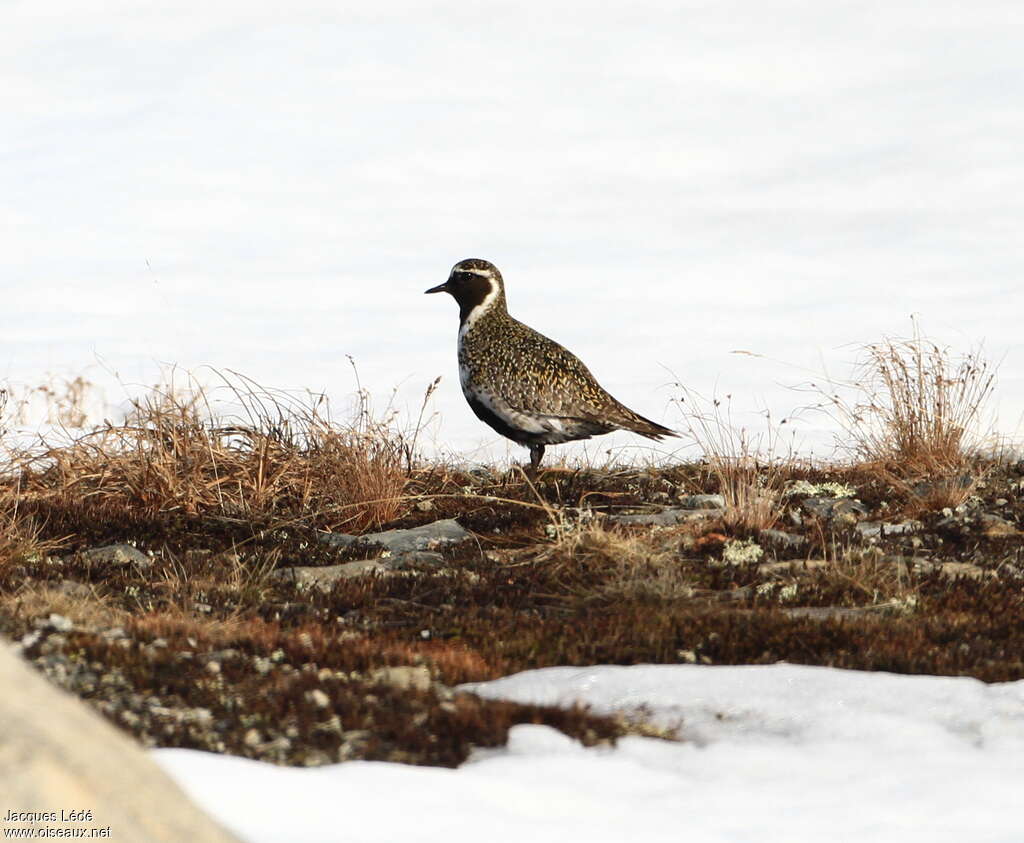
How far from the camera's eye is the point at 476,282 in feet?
45.4

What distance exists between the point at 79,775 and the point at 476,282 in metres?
11.5

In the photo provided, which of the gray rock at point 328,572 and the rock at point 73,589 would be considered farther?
the gray rock at point 328,572

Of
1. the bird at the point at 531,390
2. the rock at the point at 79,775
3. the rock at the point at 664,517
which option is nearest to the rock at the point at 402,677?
the rock at the point at 79,775

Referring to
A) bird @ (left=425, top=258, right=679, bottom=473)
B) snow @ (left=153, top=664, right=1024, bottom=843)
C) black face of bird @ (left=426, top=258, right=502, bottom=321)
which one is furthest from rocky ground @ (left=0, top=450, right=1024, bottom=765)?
black face of bird @ (left=426, top=258, right=502, bottom=321)

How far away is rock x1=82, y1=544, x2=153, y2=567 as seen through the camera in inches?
372

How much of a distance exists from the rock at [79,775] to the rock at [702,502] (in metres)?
8.93

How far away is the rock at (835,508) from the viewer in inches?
430

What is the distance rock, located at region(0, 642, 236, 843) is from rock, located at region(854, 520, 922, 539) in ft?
26.1

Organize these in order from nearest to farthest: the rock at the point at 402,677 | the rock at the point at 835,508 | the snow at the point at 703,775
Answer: the snow at the point at 703,775
the rock at the point at 402,677
the rock at the point at 835,508

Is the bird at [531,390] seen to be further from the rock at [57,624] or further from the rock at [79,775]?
the rock at [79,775]

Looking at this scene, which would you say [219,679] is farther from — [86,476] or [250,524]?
[86,476]

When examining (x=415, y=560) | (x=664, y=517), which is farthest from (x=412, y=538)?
(x=664, y=517)

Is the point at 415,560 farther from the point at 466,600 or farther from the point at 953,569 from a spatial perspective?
the point at 953,569

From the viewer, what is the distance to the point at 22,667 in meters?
2.84
